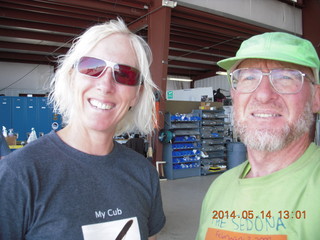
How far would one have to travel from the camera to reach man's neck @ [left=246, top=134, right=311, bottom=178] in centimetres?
111

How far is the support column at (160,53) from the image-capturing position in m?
7.16

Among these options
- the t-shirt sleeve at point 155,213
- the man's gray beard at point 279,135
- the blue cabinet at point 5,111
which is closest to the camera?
the man's gray beard at point 279,135

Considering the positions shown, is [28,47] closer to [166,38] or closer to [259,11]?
[166,38]

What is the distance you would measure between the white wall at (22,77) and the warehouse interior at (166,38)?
0.05 metres

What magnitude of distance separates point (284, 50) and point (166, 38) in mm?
6417

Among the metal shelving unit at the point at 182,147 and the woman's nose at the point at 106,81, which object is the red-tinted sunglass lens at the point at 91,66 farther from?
the metal shelving unit at the point at 182,147

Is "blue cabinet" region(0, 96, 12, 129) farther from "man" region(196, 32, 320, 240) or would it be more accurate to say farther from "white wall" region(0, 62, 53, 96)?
"man" region(196, 32, 320, 240)

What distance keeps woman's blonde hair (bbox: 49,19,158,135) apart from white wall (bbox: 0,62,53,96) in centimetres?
1288

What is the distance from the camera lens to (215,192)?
132 centimetres

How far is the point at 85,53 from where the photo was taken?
116 cm

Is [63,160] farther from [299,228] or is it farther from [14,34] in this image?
[14,34]

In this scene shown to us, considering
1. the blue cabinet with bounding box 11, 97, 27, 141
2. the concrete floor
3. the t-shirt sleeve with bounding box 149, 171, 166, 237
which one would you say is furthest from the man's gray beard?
the blue cabinet with bounding box 11, 97, 27, 141

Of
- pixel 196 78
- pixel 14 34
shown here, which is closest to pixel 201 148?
pixel 14 34

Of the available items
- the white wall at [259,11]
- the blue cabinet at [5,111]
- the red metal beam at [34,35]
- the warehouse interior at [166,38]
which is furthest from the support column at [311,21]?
the blue cabinet at [5,111]
